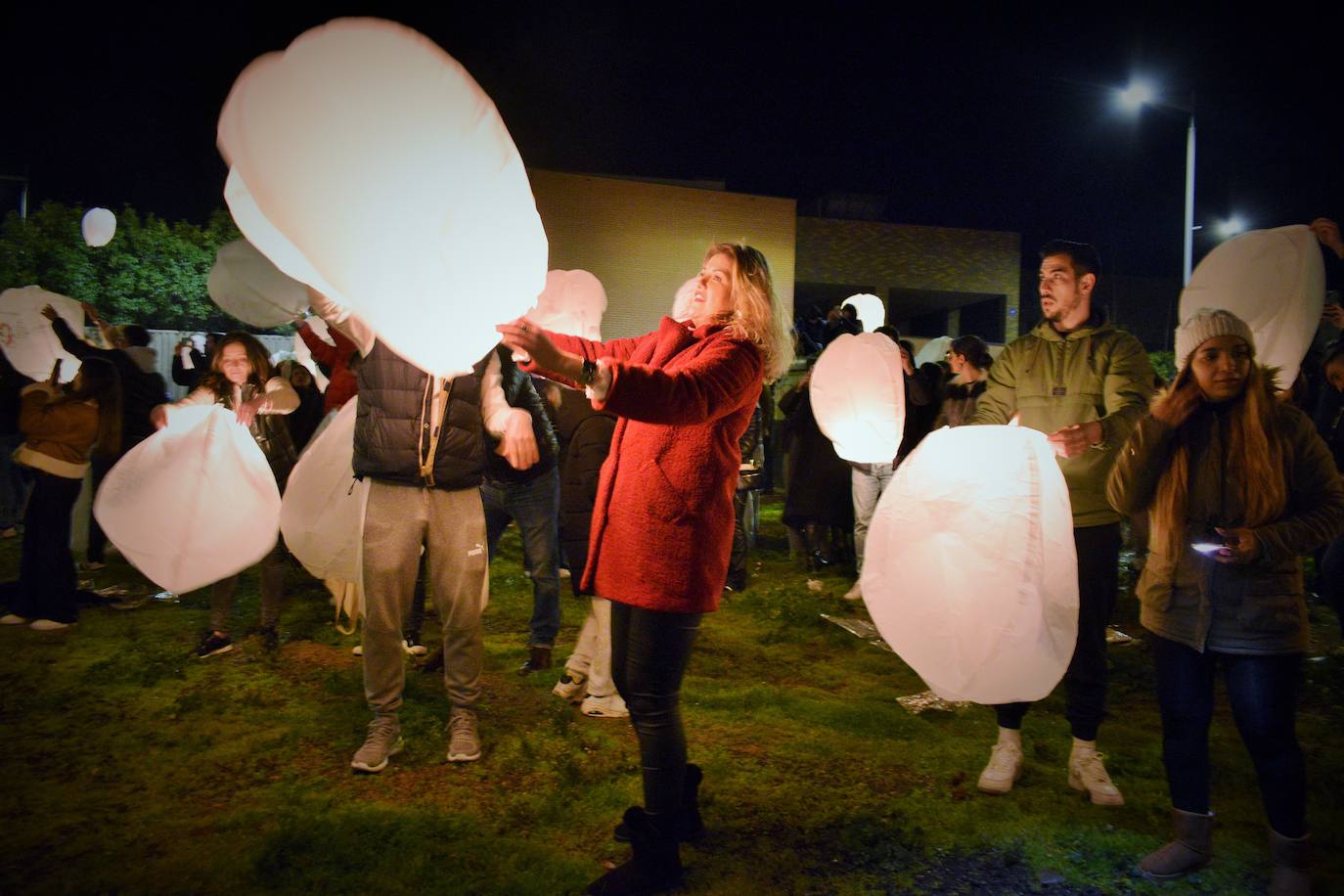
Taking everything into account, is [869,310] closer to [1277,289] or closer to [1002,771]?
[1277,289]

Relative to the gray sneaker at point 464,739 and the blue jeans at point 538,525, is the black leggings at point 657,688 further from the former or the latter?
the blue jeans at point 538,525

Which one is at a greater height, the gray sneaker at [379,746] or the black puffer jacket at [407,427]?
the black puffer jacket at [407,427]

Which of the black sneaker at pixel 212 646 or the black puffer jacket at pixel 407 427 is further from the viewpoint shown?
the black sneaker at pixel 212 646

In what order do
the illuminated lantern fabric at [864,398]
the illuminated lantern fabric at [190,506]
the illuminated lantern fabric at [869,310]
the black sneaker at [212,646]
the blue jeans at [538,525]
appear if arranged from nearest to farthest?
the illuminated lantern fabric at [190,506] → the blue jeans at [538,525] → the black sneaker at [212,646] → the illuminated lantern fabric at [864,398] → the illuminated lantern fabric at [869,310]

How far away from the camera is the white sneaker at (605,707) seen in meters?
3.79

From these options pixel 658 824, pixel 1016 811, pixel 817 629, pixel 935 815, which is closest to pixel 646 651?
pixel 658 824

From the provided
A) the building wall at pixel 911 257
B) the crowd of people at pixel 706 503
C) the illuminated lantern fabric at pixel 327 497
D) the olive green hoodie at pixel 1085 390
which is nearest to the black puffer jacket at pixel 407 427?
the crowd of people at pixel 706 503

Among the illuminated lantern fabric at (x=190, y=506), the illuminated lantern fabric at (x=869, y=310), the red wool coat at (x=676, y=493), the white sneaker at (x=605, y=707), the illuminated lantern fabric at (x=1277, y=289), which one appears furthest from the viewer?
the illuminated lantern fabric at (x=869, y=310)

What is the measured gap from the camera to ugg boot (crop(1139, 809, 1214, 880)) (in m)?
2.51

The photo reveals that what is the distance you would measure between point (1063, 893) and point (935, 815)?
1.73 ft

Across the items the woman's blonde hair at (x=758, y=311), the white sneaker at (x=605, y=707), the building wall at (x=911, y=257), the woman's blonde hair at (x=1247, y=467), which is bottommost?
the white sneaker at (x=605, y=707)

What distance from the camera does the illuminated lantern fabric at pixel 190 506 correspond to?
3.62 m

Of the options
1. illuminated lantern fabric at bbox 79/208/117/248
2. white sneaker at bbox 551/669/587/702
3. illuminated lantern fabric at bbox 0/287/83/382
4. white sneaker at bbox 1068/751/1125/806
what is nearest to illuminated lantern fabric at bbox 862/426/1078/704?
white sneaker at bbox 1068/751/1125/806

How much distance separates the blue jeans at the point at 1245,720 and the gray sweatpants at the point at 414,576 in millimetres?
2422
